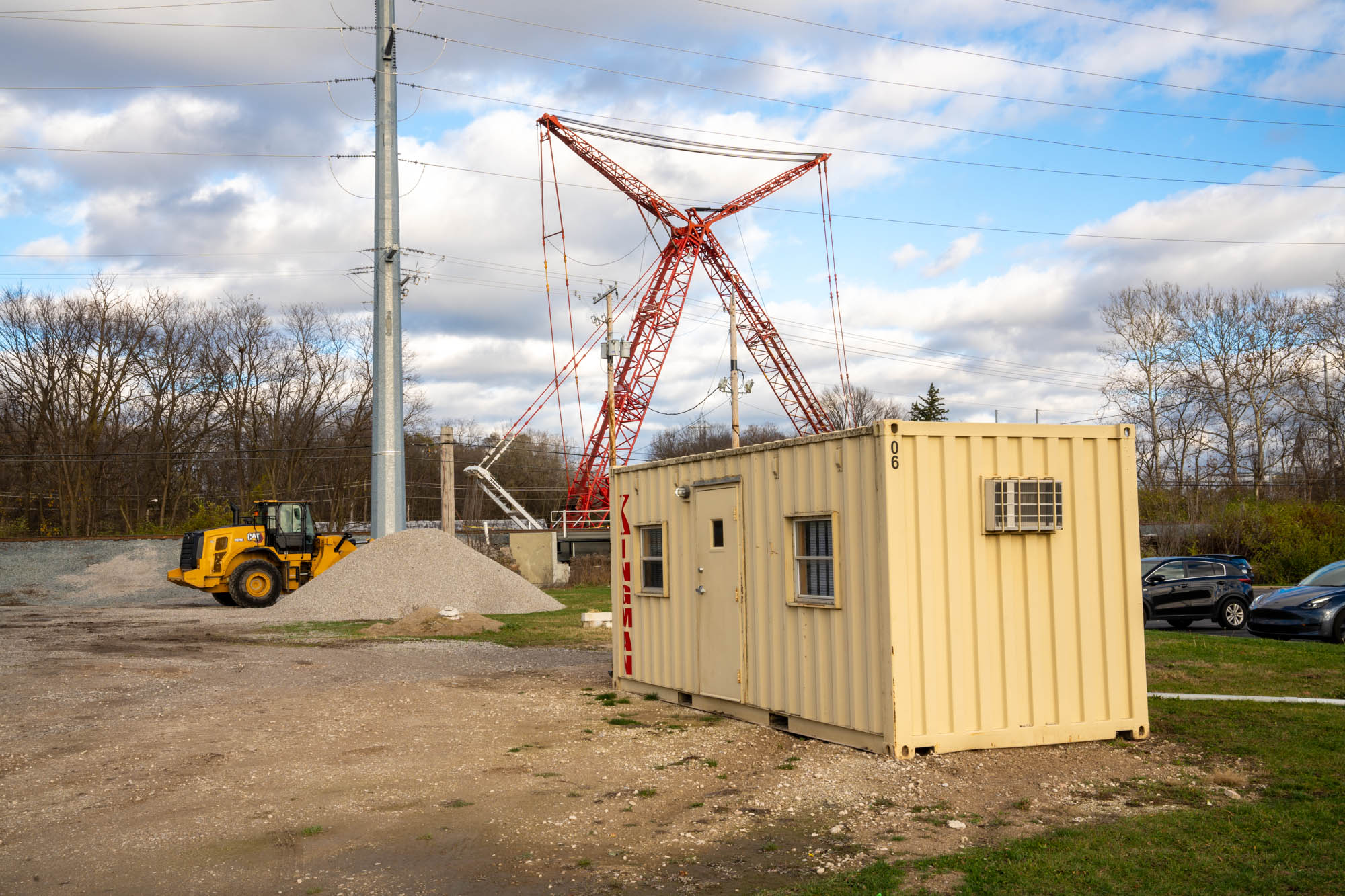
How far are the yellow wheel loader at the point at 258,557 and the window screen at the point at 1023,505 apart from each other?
2240 centimetres

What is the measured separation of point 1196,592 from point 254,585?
2323 cm

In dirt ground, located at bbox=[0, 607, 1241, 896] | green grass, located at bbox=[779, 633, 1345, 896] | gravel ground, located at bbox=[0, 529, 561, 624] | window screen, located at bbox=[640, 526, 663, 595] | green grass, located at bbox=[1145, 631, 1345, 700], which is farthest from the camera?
gravel ground, located at bbox=[0, 529, 561, 624]

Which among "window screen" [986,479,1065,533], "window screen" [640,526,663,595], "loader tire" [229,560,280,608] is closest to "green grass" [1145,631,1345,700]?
"window screen" [986,479,1065,533]

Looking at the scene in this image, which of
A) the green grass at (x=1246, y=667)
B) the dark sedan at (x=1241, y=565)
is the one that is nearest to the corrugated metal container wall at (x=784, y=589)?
the green grass at (x=1246, y=667)

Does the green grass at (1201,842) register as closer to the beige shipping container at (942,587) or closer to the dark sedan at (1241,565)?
the beige shipping container at (942,587)

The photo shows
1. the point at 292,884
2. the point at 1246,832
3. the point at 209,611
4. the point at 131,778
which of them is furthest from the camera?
the point at 209,611

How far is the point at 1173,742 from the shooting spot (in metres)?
8.94

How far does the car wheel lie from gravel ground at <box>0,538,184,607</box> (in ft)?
97.9

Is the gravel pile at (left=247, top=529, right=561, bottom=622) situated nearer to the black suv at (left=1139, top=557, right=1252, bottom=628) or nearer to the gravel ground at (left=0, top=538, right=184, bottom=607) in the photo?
the gravel ground at (left=0, top=538, right=184, bottom=607)

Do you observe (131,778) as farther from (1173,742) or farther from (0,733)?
(1173,742)

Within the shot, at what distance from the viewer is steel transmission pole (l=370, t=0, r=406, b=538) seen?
100 feet

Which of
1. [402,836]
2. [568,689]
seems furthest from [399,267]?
[402,836]

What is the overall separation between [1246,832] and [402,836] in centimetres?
532

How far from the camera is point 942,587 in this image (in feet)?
27.3
